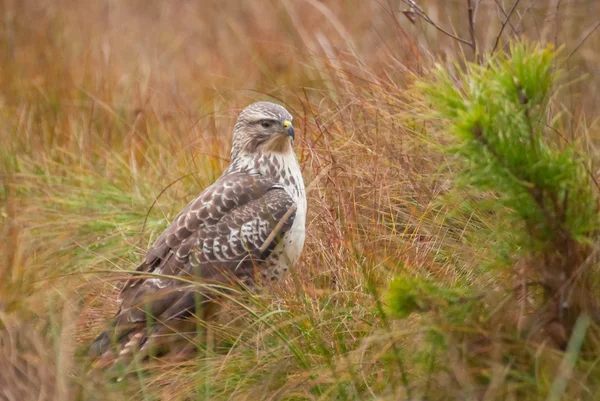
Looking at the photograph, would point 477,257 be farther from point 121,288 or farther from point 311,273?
point 121,288

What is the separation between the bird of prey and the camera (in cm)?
403

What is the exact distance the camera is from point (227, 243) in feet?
14.0

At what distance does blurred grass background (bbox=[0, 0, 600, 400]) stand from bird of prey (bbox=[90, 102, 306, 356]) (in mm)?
144

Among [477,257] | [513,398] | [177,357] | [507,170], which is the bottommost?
[177,357]

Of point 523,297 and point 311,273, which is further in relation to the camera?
point 311,273

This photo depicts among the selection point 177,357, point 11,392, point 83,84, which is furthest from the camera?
point 83,84

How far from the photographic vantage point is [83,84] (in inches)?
278

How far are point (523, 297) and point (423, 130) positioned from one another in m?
1.54

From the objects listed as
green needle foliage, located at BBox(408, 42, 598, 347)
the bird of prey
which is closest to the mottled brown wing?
the bird of prey

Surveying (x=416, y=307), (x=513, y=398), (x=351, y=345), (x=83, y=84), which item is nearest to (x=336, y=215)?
(x=351, y=345)

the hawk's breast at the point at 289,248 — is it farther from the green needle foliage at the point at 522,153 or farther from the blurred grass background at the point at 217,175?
the green needle foliage at the point at 522,153

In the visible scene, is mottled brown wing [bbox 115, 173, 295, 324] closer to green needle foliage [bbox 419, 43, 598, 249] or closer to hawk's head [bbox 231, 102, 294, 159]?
hawk's head [bbox 231, 102, 294, 159]

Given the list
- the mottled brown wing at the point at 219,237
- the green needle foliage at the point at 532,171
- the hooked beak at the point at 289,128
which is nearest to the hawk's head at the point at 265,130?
the hooked beak at the point at 289,128

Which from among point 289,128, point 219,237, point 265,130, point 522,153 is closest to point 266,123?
point 265,130
